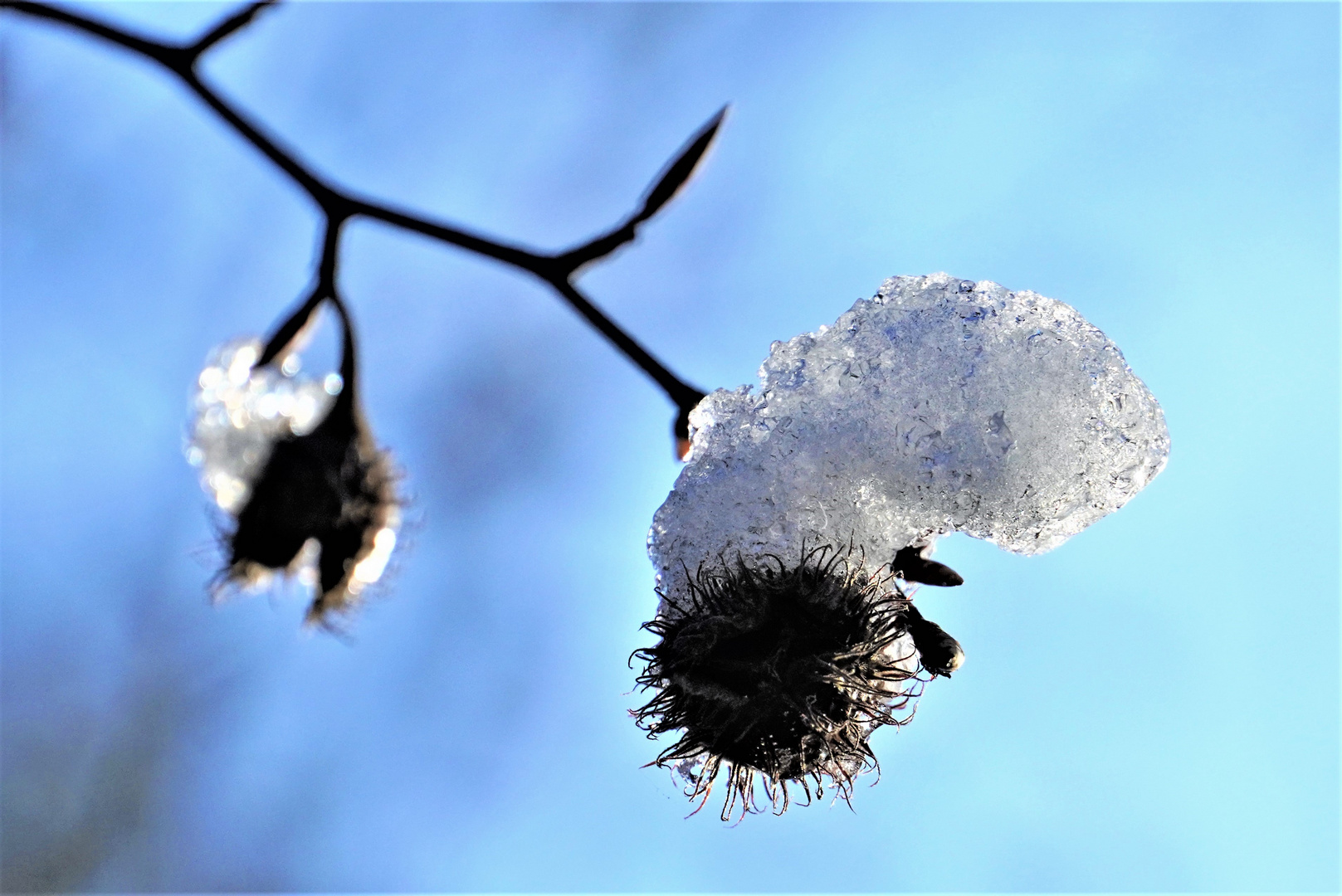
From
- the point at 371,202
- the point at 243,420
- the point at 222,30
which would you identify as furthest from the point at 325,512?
the point at 222,30

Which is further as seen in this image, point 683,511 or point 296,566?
point 296,566

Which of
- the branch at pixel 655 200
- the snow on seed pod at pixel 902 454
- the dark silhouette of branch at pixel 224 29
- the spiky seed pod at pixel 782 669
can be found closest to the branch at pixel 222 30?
the dark silhouette of branch at pixel 224 29

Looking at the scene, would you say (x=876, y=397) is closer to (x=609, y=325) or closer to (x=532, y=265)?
(x=609, y=325)

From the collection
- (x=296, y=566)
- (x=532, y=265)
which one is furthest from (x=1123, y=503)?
(x=296, y=566)

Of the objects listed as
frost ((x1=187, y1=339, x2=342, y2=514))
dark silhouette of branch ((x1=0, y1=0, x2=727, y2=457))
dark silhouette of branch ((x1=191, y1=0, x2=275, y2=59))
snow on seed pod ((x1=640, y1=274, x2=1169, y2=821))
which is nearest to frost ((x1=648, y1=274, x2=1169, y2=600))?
snow on seed pod ((x1=640, y1=274, x2=1169, y2=821))

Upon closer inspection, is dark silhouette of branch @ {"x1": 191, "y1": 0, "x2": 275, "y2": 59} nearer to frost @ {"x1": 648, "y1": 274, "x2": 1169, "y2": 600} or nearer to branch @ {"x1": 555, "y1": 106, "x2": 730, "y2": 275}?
branch @ {"x1": 555, "y1": 106, "x2": 730, "y2": 275}

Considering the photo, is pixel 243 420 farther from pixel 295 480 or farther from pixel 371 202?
pixel 371 202
